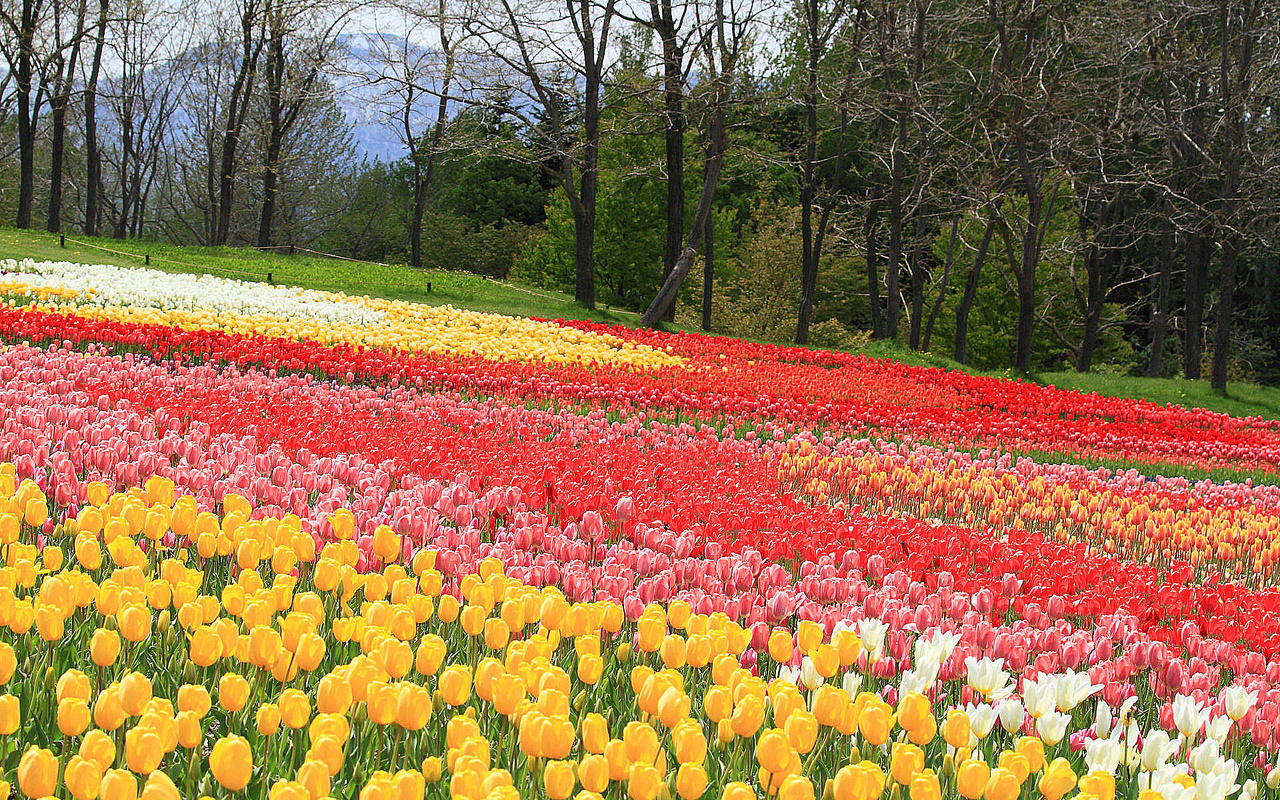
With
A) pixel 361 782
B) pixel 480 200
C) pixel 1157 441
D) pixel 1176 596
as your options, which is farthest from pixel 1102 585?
pixel 480 200

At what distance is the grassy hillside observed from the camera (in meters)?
20.6

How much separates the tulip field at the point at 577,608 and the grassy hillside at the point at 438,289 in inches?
481

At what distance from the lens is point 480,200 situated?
176 feet

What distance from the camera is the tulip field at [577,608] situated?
2.05 m

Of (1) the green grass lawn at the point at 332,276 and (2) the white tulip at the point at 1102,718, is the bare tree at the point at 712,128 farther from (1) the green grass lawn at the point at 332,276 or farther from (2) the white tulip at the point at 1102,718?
(2) the white tulip at the point at 1102,718

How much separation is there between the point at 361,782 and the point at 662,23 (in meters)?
21.9

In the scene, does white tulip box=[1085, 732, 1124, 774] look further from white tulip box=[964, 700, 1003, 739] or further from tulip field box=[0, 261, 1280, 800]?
white tulip box=[964, 700, 1003, 739]

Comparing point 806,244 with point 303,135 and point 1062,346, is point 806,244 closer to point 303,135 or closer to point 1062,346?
point 1062,346

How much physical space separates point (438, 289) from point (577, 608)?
A: 23.3m

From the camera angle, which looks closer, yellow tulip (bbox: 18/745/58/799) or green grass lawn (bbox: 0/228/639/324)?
yellow tulip (bbox: 18/745/58/799)

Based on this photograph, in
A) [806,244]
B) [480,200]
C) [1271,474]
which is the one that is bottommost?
[1271,474]

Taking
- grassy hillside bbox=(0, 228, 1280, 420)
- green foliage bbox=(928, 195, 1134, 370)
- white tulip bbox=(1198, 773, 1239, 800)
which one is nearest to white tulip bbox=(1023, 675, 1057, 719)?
white tulip bbox=(1198, 773, 1239, 800)

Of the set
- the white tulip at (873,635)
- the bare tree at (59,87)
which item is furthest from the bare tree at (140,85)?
the white tulip at (873,635)

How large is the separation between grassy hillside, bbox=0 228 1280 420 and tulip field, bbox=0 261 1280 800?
40.1ft
